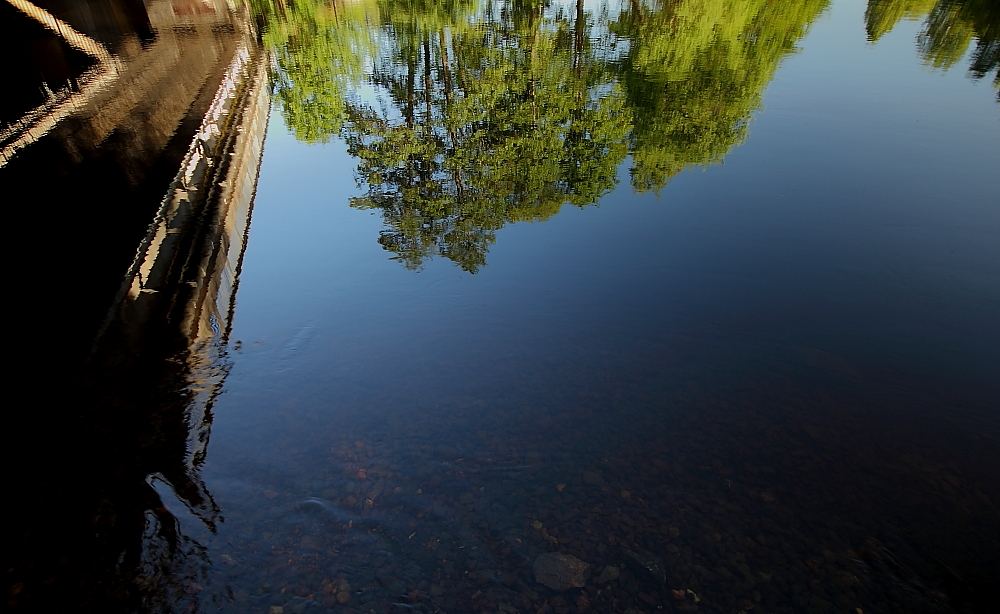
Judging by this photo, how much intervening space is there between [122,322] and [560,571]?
6.32 m

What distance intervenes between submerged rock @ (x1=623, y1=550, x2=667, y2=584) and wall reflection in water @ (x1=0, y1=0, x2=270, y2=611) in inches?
140

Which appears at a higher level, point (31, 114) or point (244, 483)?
point (31, 114)

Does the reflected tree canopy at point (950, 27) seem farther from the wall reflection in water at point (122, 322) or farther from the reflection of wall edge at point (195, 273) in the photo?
the wall reflection in water at point (122, 322)

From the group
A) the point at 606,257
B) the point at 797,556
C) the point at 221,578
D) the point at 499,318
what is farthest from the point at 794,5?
the point at 221,578

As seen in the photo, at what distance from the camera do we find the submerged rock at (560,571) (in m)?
4.30

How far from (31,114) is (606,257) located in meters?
16.1

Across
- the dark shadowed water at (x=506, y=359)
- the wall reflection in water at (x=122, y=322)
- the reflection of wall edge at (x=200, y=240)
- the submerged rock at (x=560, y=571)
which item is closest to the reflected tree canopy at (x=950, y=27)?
the dark shadowed water at (x=506, y=359)

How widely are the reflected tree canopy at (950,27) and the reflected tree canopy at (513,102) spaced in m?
4.49

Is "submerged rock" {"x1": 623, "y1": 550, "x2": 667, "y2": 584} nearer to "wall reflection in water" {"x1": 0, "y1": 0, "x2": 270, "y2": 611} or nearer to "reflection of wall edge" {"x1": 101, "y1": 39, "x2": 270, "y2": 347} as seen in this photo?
"wall reflection in water" {"x1": 0, "y1": 0, "x2": 270, "y2": 611}

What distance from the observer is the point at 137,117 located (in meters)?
14.4

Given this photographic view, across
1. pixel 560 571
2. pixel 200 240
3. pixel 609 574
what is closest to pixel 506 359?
pixel 560 571

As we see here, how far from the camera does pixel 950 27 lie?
91.3 ft

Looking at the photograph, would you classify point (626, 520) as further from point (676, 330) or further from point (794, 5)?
point (794, 5)

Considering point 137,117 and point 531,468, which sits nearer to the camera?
point 531,468
